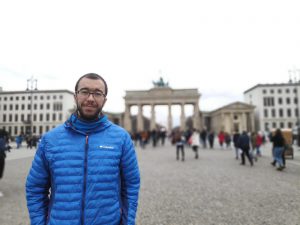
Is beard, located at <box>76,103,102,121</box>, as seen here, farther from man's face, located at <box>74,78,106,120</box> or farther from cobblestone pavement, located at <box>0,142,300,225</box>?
cobblestone pavement, located at <box>0,142,300,225</box>

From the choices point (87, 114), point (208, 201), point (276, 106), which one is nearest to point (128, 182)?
point (87, 114)

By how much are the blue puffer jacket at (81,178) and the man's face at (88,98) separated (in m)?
0.10

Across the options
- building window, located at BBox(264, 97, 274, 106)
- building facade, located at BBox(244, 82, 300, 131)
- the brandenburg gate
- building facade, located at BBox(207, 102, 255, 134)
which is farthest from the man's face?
building window, located at BBox(264, 97, 274, 106)

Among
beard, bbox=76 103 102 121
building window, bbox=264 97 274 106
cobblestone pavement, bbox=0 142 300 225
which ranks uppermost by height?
building window, bbox=264 97 274 106

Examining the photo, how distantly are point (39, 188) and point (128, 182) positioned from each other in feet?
2.49

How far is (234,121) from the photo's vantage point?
244 ft

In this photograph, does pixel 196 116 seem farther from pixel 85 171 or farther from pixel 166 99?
pixel 85 171

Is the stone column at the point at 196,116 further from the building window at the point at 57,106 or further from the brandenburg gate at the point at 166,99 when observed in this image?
the building window at the point at 57,106

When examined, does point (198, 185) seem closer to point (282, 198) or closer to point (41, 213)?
point (282, 198)

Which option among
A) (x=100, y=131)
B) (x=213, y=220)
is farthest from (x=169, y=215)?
(x=100, y=131)

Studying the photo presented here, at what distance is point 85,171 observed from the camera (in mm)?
1889

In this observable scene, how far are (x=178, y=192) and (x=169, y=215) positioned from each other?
5.35ft

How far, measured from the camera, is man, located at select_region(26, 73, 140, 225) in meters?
1.86

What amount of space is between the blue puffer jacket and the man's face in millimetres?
96
